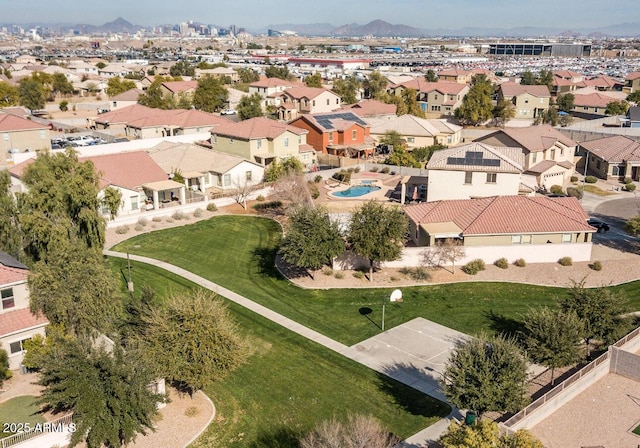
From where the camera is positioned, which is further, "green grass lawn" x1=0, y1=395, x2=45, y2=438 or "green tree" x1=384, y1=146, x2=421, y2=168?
"green tree" x1=384, y1=146, x2=421, y2=168

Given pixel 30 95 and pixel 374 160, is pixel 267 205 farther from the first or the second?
pixel 30 95

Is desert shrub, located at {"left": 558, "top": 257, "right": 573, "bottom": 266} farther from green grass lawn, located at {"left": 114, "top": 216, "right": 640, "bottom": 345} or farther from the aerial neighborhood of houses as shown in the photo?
green grass lawn, located at {"left": 114, "top": 216, "right": 640, "bottom": 345}

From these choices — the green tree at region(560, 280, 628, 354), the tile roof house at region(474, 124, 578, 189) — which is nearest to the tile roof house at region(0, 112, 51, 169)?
the tile roof house at region(474, 124, 578, 189)

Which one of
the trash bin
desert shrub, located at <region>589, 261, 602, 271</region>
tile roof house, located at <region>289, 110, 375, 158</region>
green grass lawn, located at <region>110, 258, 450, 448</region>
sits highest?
tile roof house, located at <region>289, 110, 375, 158</region>

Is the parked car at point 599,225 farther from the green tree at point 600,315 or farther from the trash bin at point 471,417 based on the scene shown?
the trash bin at point 471,417

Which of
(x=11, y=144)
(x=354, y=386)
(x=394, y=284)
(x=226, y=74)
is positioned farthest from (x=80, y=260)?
(x=226, y=74)

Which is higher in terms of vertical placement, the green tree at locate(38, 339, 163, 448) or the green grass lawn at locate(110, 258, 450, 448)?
the green tree at locate(38, 339, 163, 448)
